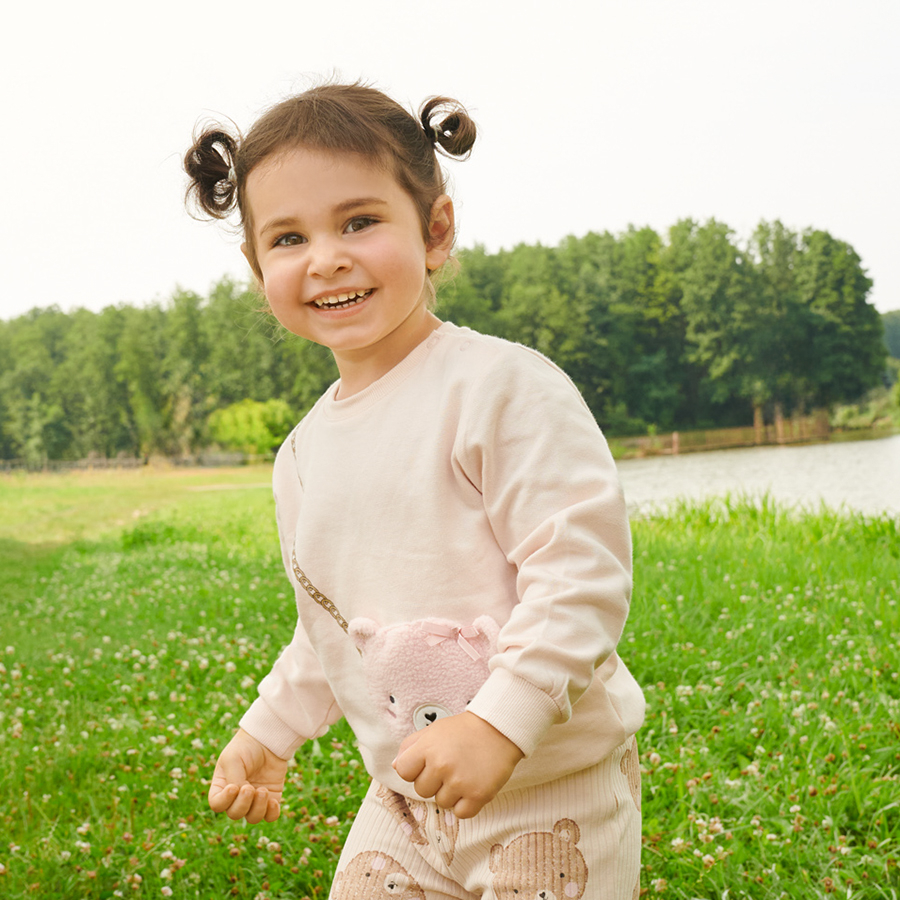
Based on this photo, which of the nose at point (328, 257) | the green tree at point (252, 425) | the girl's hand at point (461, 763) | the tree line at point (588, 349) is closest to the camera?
the girl's hand at point (461, 763)

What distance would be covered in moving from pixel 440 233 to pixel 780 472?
47.6 ft

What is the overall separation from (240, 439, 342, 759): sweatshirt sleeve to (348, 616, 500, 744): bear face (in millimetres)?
400

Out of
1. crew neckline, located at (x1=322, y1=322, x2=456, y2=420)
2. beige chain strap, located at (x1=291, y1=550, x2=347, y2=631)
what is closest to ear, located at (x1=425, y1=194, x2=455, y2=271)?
crew neckline, located at (x1=322, y1=322, x2=456, y2=420)

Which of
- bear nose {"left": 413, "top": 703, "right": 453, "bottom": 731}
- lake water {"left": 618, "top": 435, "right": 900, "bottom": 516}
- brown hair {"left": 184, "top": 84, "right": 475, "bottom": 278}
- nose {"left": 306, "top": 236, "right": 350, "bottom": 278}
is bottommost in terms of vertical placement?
lake water {"left": 618, "top": 435, "right": 900, "bottom": 516}

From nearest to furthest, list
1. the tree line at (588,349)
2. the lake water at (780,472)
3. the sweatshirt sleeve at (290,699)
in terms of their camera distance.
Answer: the sweatshirt sleeve at (290,699) → the lake water at (780,472) → the tree line at (588,349)

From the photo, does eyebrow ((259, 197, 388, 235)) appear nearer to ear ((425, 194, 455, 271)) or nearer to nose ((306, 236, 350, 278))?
nose ((306, 236, 350, 278))

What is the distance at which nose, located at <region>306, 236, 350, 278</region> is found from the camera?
4.86 feet

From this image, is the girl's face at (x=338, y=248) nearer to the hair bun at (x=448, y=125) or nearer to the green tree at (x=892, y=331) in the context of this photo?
the hair bun at (x=448, y=125)

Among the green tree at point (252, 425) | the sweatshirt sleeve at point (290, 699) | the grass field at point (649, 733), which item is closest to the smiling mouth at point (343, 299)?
the sweatshirt sleeve at point (290, 699)

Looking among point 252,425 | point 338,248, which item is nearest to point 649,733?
point 338,248

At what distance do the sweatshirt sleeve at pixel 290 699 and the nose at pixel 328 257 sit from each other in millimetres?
490

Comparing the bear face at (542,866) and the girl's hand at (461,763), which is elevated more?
the girl's hand at (461,763)

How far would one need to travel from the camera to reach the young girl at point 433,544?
1260 millimetres

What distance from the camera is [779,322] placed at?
799 inches
